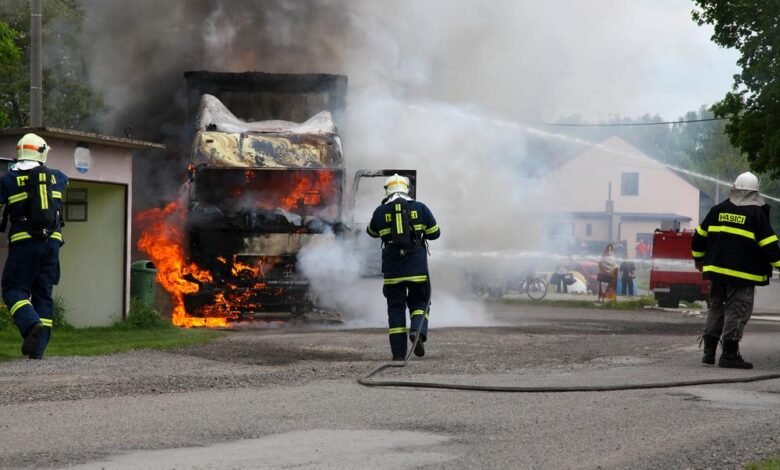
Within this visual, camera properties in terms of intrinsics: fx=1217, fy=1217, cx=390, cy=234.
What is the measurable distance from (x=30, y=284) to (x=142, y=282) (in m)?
5.73

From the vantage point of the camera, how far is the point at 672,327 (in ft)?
61.4

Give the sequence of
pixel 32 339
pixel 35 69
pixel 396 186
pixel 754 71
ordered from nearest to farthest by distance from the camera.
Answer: pixel 32 339, pixel 396 186, pixel 35 69, pixel 754 71

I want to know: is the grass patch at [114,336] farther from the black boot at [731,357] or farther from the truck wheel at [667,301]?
the truck wheel at [667,301]

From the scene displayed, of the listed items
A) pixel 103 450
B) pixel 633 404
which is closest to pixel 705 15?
pixel 633 404

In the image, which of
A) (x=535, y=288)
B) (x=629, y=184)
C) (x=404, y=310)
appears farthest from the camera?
(x=629, y=184)

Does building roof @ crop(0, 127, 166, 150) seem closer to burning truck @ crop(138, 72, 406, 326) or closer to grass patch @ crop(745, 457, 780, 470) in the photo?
burning truck @ crop(138, 72, 406, 326)

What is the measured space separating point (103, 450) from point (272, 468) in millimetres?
1019

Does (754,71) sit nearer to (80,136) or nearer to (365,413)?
(80,136)

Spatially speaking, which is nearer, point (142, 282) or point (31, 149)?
point (31, 149)

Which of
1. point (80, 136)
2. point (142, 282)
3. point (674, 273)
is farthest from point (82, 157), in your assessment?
point (674, 273)

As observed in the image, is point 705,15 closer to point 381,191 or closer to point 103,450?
point 381,191

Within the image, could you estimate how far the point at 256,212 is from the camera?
16.6 metres

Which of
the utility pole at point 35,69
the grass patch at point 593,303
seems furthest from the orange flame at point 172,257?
the grass patch at point 593,303

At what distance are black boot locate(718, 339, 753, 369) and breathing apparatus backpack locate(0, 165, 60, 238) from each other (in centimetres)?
622
